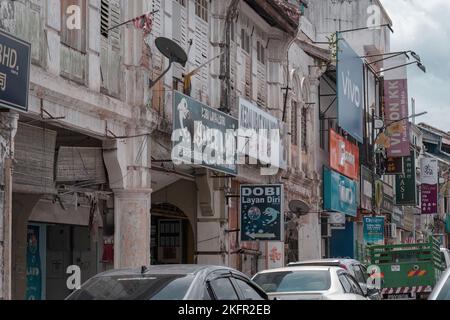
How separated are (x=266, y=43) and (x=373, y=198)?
16773mm

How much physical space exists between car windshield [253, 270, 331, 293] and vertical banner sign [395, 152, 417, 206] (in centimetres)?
3747

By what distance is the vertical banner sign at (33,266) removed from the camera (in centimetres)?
2016

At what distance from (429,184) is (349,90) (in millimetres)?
26606

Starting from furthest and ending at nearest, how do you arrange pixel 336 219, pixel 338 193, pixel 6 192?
pixel 336 219 → pixel 338 193 → pixel 6 192

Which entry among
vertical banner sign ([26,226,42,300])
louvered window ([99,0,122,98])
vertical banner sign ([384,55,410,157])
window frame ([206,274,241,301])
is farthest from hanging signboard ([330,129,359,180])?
window frame ([206,274,241,301])

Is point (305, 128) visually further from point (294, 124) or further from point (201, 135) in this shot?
point (201, 135)

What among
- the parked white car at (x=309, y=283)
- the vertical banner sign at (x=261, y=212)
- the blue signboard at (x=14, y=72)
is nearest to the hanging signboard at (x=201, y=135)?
the vertical banner sign at (x=261, y=212)

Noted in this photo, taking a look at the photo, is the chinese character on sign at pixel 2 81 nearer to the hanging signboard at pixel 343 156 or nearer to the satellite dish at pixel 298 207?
the satellite dish at pixel 298 207

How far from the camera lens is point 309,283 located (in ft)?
49.1

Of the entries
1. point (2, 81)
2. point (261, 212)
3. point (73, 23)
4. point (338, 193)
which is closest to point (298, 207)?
point (338, 193)

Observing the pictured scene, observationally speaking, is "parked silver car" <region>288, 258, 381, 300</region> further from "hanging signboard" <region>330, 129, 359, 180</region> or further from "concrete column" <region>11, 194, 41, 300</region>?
"hanging signboard" <region>330, 129, 359, 180</region>

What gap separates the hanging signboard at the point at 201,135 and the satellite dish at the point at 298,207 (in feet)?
27.8

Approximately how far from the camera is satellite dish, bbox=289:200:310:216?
3059 centimetres
